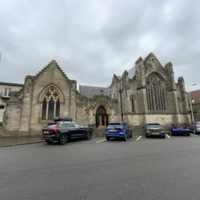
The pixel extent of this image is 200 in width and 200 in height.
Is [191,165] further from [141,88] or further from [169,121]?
[169,121]

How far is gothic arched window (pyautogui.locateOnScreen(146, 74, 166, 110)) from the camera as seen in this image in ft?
86.1

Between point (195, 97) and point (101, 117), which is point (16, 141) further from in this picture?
point (195, 97)

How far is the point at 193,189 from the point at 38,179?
422 cm

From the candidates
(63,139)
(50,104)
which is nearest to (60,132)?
(63,139)

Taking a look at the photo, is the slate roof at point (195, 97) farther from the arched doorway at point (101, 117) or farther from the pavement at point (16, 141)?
the pavement at point (16, 141)

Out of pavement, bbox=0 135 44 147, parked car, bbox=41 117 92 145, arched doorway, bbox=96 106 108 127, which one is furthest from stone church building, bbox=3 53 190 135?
parked car, bbox=41 117 92 145

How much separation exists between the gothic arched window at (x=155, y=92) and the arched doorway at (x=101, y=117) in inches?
359

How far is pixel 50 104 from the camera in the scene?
691 inches

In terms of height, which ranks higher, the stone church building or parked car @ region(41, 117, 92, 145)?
the stone church building

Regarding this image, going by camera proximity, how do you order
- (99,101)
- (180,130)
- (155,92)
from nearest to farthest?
(180,130), (99,101), (155,92)

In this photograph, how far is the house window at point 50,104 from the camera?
17172mm

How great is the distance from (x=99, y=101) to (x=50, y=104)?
9747 mm

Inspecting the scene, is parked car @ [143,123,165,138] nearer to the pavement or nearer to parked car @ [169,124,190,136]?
parked car @ [169,124,190,136]

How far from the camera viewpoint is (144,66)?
27.3 m
